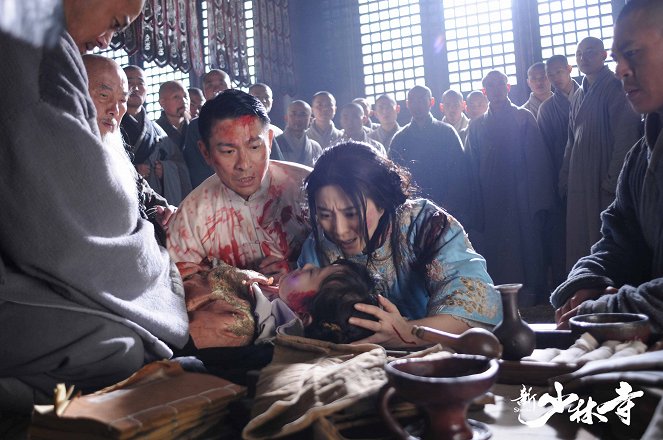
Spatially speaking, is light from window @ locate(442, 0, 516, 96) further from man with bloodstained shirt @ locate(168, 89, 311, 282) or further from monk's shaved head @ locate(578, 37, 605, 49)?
man with bloodstained shirt @ locate(168, 89, 311, 282)

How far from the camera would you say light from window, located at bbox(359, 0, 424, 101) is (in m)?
9.74

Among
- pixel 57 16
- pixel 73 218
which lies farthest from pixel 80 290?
pixel 57 16

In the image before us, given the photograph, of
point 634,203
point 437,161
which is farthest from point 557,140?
point 634,203

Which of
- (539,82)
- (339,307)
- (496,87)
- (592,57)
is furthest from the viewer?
(539,82)

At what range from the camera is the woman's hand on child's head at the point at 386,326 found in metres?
1.87

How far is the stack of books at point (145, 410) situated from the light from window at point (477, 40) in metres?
8.55

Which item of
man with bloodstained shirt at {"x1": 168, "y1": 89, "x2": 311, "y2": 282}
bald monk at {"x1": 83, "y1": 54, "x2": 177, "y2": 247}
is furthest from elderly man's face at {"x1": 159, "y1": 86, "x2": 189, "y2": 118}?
man with bloodstained shirt at {"x1": 168, "y1": 89, "x2": 311, "y2": 282}

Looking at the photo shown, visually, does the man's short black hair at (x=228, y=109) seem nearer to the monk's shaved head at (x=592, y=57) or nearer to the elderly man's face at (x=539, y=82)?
the monk's shaved head at (x=592, y=57)

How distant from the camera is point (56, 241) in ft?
5.44

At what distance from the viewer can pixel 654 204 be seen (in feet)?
6.99

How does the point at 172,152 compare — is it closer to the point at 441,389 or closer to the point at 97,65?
the point at 97,65

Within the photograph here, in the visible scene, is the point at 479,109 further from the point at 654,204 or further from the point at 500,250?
the point at 654,204

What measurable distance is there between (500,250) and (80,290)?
456cm

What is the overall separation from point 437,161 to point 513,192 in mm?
737
